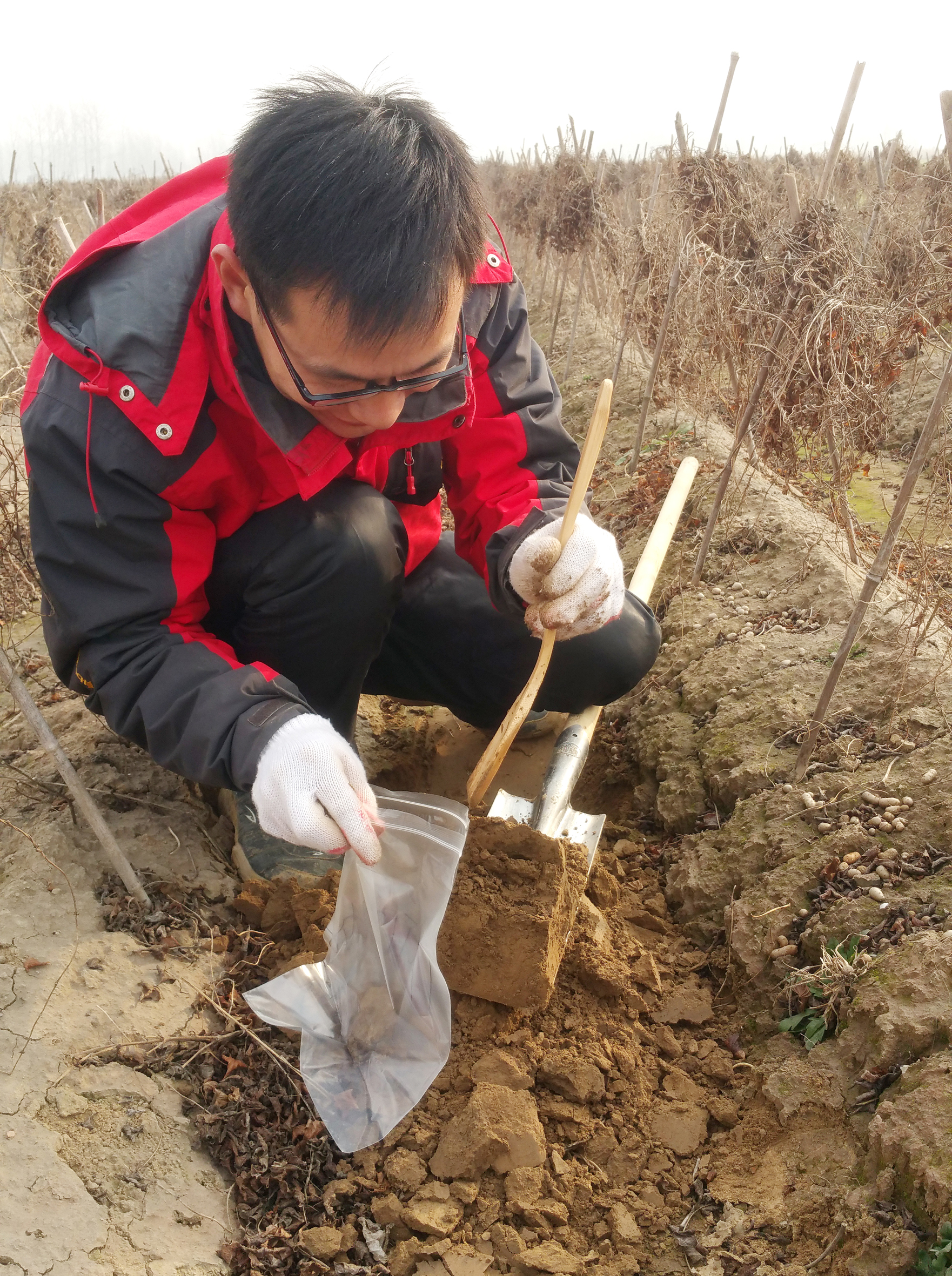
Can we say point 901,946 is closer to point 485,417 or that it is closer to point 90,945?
point 485,417

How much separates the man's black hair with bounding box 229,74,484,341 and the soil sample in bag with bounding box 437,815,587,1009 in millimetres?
900

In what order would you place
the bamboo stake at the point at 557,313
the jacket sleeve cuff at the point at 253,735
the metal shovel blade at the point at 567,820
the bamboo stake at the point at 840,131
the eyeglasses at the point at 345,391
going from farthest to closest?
the bamboo stake at the point at 557,313 → the bamboo stake at the point at 840,131 → the metal shovel blade at the point at 567,820 → the jacket sleeve cuff at the point at 253,735 → the eyeglasses at the point at 345,391

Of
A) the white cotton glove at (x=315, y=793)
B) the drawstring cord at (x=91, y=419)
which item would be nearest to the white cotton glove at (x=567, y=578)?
the white cotton glove at (x=315, y=793)

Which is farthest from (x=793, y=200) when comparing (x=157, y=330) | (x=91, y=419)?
(x=91, y=419)

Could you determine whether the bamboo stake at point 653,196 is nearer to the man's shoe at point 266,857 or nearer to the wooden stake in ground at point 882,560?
the wooden stake in ground at point 882,560

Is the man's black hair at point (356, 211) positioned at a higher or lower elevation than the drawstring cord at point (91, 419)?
higher

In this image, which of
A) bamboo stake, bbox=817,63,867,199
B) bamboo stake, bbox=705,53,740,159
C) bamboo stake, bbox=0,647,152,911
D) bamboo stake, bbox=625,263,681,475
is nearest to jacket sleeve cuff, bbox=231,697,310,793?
bamboo stake, bbox=0,647,152,911

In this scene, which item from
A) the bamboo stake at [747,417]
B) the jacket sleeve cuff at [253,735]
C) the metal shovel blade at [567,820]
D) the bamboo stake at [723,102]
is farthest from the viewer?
the bamboo stake at [723,102]

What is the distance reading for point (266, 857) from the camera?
6.07 ft

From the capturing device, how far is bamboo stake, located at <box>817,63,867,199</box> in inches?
139

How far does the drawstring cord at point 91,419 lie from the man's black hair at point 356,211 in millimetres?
319

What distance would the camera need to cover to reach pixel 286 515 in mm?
1752

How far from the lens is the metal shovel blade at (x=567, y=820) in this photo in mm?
1854

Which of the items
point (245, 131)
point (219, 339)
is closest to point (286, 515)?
point (219, 339)
